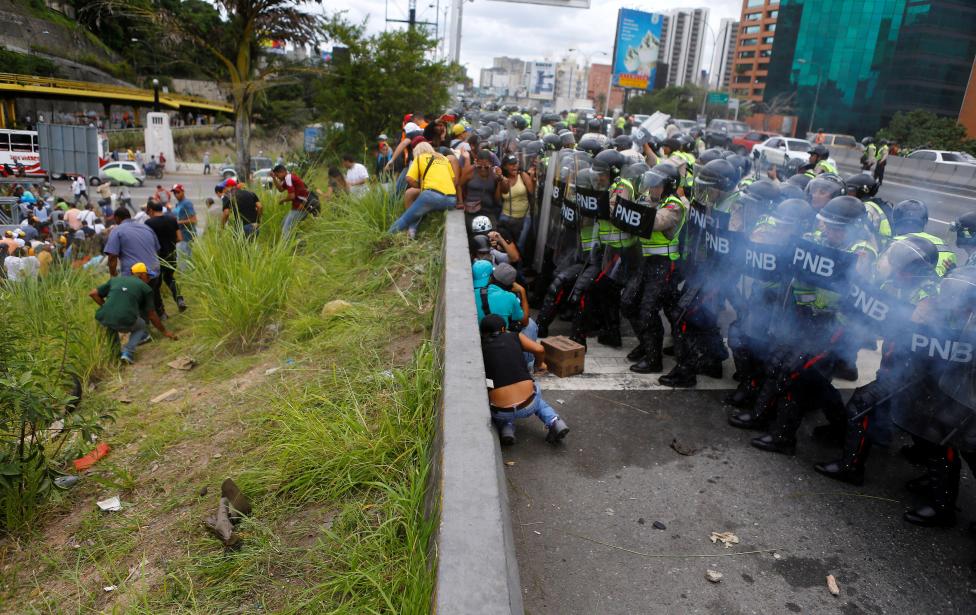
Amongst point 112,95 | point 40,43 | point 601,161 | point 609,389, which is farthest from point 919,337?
point 40,43

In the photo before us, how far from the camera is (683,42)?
147 meters

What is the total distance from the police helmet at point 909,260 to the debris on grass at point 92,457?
579cm

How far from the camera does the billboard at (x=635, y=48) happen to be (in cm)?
5134

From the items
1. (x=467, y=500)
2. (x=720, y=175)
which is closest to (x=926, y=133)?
(x=720, y=175)

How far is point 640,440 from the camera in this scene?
195 inches

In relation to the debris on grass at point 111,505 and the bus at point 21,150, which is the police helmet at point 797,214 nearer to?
the debris on grass at point 111,505

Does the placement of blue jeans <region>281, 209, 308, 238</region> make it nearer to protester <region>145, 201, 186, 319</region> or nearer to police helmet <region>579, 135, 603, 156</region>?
protester <region>145, 201, 186, 319</region>

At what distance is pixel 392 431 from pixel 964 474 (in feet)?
13.5

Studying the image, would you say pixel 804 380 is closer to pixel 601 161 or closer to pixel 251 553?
pixel 601 161

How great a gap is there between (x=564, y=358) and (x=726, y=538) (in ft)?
7.77

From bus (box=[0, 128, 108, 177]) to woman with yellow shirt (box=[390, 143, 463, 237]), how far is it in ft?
88.1

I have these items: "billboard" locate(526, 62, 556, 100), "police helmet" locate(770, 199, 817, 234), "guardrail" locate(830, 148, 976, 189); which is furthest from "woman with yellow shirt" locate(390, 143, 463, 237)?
"billboard" locate(526, 62, 556, 100)

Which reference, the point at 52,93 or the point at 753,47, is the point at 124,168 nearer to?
the point at 52,93

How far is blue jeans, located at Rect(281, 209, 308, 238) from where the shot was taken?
30.0 feet
